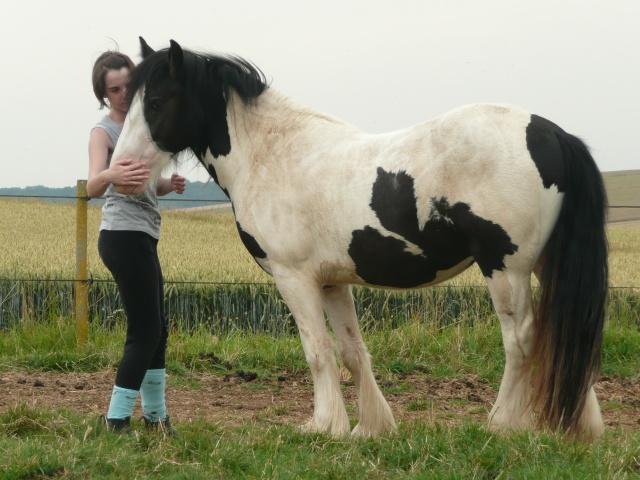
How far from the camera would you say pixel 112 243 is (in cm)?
446

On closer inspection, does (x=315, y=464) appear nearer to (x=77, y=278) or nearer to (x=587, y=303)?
(x=587, y=303)

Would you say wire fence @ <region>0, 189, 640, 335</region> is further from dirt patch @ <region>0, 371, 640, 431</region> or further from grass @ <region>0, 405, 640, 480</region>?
grass @ <region>0, 405, 640, 480</region>

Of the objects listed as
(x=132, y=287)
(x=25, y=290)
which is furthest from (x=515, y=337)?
(x=25, y=290)

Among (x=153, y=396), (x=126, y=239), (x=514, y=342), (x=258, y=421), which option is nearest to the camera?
(x=514, y=342)

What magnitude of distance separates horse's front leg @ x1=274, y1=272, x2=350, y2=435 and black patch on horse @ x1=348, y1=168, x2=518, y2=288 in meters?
0.32

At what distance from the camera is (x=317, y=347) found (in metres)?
4.63

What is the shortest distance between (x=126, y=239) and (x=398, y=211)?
1450mm

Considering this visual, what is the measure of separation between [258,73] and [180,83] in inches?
20.7

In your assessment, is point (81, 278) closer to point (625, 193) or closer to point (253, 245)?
point (253, 245)

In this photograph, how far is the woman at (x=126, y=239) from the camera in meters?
4.45

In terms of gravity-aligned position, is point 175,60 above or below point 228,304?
above

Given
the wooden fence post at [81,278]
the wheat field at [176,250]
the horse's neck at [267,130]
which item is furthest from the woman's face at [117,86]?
the wheat field at [176,250]

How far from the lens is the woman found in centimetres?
445

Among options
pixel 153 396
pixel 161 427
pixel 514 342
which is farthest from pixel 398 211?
pixel 153 396
